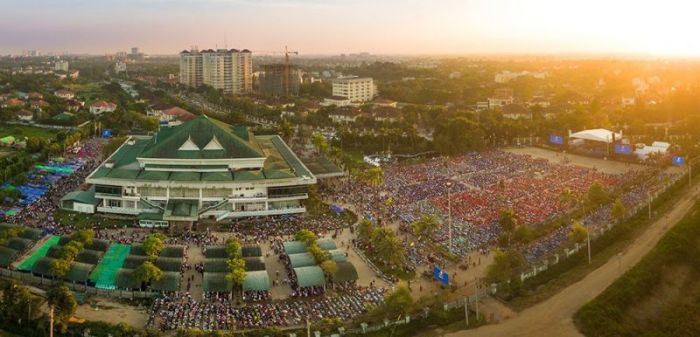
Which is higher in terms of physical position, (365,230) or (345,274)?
(365,230)

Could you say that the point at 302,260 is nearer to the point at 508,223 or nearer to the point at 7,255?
the point at 508,223

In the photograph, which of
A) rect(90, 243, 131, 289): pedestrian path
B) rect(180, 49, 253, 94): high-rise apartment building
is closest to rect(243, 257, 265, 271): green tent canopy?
rect(90, 243, 131, 289): pedestrian path

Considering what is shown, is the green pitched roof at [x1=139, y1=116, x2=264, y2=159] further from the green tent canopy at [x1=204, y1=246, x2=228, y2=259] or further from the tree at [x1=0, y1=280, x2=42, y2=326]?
the tree at [x1=0, y1=280, x2=42, y2=326]

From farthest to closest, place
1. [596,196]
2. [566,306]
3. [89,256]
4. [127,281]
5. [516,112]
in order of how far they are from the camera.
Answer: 1. [516,112]
2. [596,196]
3. [89,256]
4. [127,281]
5. [566,306]

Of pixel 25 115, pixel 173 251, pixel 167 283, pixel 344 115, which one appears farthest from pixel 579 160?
pixel 25 115

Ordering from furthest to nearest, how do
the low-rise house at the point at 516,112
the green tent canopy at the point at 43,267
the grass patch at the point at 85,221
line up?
the low-rise house at the point at 516,112, the grass patch at the point at 85,221, the green tent canopy at the point at 43,267

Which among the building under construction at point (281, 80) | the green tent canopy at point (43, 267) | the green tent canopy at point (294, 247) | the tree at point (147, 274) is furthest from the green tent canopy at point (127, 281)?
the building under construction at point (281, 80)

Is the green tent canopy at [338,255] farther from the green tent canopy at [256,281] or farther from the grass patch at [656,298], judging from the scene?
the grass patch at [656,298]
